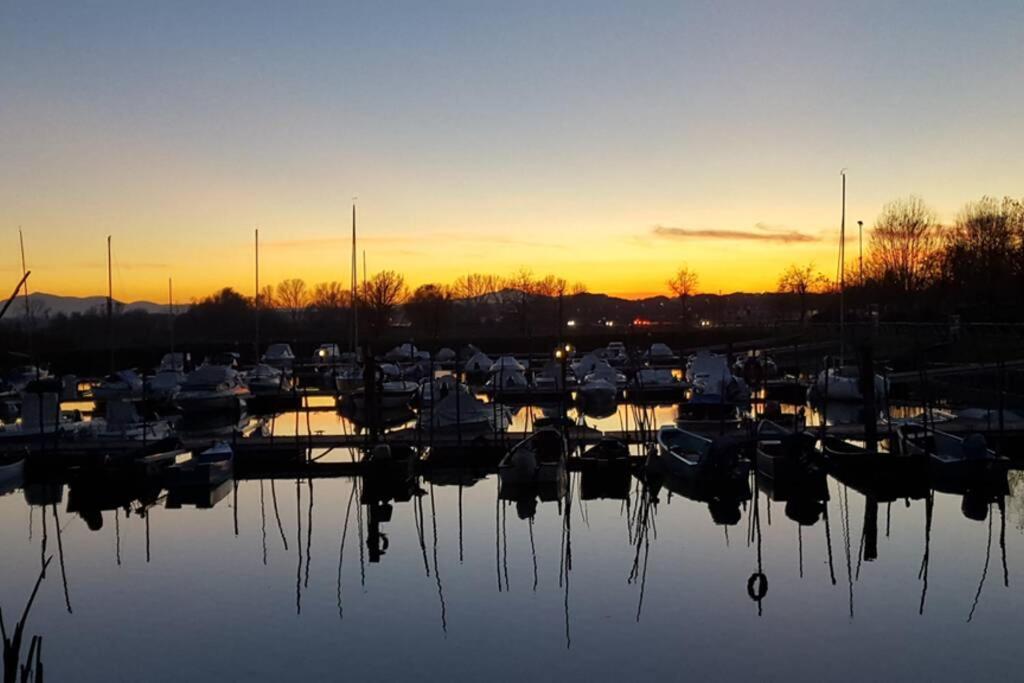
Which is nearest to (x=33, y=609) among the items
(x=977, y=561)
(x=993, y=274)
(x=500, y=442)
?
(x=500, y=442)

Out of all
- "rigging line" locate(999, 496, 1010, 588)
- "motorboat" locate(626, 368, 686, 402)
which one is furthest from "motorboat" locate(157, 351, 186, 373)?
"rigging line" locate(999, 496, 1010, 588)

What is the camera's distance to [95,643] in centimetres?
1420

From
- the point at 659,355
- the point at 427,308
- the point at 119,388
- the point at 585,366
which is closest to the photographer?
the point at 119,388

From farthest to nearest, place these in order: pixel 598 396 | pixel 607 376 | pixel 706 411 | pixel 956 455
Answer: pixel 607 376 → pixel 598 396 → pixel 706 411 → pixel 956 455

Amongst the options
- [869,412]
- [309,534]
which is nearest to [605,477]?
[309,534]

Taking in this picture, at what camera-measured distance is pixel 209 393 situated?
44562 mm

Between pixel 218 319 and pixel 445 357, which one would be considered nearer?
pixel 445 357

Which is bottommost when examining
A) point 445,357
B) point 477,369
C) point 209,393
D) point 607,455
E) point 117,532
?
point 117,532

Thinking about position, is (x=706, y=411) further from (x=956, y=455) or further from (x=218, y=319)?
(x=218, y=319)

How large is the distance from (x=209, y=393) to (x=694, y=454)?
27.1 metres

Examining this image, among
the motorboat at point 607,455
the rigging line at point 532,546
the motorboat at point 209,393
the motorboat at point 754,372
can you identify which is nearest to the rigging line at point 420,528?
the rigging line at point 532,546

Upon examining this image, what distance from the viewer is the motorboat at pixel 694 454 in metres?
23.2

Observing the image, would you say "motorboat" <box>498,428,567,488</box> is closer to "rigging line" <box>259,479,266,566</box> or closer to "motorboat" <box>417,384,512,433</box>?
"rigging line" <box>259,479,266,566</box>

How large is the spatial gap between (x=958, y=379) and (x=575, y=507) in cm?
2957
